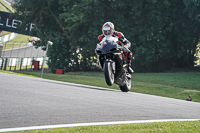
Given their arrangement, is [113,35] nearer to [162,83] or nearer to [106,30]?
[106,30]

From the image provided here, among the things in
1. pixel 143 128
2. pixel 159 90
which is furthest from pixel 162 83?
pixel 143 128

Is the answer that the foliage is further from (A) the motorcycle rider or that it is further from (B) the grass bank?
(A) the motorcycle rider

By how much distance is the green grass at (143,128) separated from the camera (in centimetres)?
878

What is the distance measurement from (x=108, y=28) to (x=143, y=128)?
358 centimetres

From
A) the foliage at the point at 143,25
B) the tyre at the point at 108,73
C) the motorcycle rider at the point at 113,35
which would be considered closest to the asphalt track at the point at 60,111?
the motorcycle rider at the point at 113,35

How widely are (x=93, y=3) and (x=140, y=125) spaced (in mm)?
30132

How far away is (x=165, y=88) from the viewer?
28891 mm

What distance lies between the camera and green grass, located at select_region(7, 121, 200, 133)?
28.8ft

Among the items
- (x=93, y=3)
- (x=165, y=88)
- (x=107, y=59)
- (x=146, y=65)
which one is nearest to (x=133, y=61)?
(x=146, y=65)

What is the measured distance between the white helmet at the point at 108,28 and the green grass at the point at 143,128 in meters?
2.75

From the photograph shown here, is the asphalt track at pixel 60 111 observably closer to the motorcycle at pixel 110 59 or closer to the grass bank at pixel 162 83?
the motorcycle at pixel 110 59

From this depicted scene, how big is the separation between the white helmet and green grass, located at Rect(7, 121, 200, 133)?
2748mm

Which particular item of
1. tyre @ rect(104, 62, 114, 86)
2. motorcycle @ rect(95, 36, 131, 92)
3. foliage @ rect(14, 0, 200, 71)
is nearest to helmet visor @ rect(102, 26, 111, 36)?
motorcycle @ rect(95, 36, 131, 92)

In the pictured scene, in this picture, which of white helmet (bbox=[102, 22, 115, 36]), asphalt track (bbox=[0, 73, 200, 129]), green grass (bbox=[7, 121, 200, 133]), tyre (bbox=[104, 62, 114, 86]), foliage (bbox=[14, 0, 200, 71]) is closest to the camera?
tyre (bbox=[104, 62, 114, 86])
